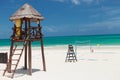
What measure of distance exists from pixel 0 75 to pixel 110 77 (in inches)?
246

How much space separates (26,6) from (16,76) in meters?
4.20

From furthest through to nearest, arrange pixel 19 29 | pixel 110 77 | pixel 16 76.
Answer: pixel 19 29
pixel 16 76
pixel 110 77

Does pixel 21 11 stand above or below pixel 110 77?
above

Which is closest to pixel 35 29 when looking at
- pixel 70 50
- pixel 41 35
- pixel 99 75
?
pixel 41 35

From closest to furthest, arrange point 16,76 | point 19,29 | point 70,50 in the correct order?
point 16,76 < point 19,29 < point 70,50

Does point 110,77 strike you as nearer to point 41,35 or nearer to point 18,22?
point 41,35

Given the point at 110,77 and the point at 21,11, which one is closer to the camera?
the point at 110,77

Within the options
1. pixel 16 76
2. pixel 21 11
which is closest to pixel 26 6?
pixel 21 11

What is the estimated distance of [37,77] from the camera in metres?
14.6

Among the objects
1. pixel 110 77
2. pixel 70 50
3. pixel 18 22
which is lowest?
pixel 110 77

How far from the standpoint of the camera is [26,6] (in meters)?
16.1

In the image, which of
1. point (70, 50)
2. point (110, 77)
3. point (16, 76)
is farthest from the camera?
point (70, 50)

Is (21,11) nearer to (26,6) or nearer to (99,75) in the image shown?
(26,6)

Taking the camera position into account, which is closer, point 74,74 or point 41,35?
point 74,74
